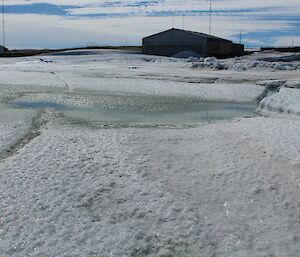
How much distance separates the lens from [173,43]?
1697 inches

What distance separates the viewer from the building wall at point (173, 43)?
138 feet

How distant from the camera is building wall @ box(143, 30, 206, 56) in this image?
138ft

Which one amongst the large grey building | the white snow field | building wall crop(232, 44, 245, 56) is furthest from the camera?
building wall crop(232, 44, 245, 56)

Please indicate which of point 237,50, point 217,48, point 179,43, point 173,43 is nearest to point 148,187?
point 179,43

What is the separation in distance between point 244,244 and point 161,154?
205cm

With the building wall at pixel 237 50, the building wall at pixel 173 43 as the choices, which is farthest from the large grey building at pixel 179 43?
the building wall at pixel 237 50

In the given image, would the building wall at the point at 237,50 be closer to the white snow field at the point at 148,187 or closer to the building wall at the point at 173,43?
the building wall at the point at 173,43

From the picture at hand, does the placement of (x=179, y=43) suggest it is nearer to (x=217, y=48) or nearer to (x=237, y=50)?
(x=217, y=48)

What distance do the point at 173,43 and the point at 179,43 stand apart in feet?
2.19

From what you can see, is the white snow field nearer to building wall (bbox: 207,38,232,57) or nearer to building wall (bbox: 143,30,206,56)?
building wall (bbox: 143,30,206,56)

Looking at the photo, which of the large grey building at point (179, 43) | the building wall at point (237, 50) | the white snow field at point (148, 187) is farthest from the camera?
the building wall at point (237, 50)

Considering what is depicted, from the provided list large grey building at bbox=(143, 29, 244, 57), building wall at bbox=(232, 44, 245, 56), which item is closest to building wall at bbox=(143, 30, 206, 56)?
Answer: large grey building at bbox=(143, 29, 244, 57)

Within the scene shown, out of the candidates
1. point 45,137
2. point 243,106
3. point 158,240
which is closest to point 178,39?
point 243,106

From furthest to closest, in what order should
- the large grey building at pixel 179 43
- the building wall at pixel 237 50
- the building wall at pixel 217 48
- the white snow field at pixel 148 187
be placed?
the building wall at pixel 237 50 < the building wall at pixel 217 48 < the large grey building at pixel 179 43 < the white snow field at pixel 148 187
